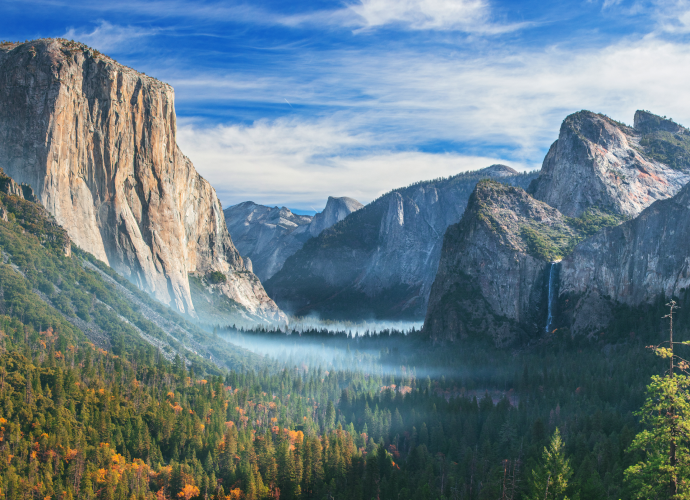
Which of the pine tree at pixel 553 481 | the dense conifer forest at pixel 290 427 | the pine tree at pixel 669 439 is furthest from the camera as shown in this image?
the dense conifer forest at pixel 290 427

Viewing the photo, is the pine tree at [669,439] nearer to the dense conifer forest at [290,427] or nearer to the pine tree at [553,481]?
the pine tree at [553,481]

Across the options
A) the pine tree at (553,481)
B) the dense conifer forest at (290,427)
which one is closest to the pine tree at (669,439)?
the pine tree at (553,481)

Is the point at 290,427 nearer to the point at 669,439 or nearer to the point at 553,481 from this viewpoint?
the point at 553,481

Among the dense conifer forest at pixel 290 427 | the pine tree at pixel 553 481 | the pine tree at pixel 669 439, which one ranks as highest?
the pine tree at pixel 669 439

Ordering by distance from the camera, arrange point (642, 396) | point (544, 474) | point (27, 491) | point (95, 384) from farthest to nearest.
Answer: point (95, 384)
point (642, 396)
point (27, 491)
point (544, 474)

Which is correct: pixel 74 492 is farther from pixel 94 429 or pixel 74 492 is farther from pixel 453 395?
pixel 453 395

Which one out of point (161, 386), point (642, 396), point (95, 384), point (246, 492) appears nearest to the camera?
point (246, 492)

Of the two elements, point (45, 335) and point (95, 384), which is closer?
point (95, 384)

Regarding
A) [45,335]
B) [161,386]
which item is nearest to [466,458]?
[161,386]

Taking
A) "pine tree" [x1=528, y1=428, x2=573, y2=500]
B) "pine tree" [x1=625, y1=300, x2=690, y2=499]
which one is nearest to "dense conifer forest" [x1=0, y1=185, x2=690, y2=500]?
"pine tree" [x1=528, y1=428, x2=573, y2=500]
